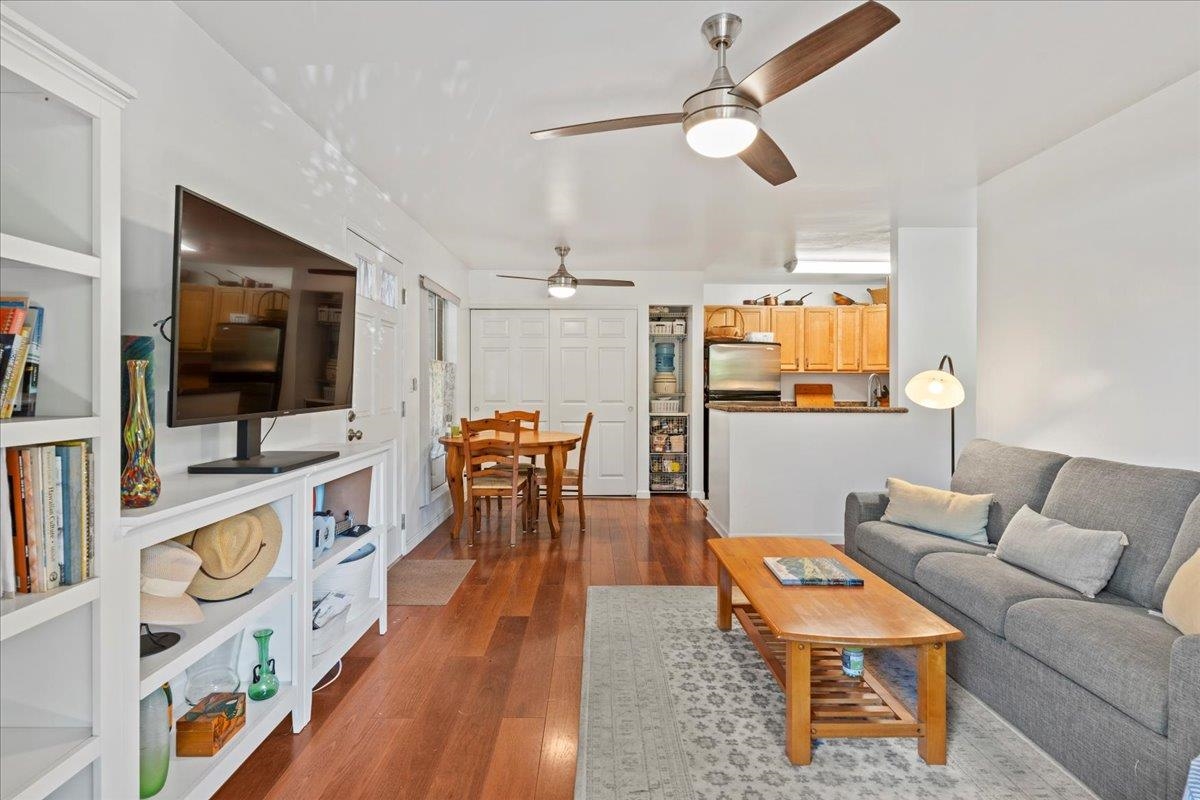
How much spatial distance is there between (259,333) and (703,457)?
16.5 ft

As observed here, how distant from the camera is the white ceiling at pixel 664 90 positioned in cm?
204

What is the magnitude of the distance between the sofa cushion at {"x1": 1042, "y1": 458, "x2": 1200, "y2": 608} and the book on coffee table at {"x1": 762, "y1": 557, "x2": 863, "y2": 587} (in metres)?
0.92

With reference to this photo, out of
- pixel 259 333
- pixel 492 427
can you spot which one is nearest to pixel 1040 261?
pixel 492 427

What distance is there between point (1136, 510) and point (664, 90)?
2400mm

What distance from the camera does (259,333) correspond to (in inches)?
82.0

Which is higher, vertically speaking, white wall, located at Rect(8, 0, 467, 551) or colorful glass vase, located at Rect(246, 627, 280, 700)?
white wall, located at Rect(8, 0, 467, 551)

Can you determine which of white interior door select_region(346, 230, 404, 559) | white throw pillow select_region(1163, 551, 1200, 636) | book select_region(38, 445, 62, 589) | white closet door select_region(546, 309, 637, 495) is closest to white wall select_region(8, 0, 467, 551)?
white interior door select_region(346, 230, 404, 559)

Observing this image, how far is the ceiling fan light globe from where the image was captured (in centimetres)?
202

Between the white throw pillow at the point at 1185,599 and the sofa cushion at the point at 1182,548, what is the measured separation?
0.11 m

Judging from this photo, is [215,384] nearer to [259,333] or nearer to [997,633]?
[259,333]

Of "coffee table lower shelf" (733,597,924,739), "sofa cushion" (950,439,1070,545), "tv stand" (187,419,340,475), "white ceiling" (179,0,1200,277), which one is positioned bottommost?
"coffee table lower shelf" (733,597,924,739)

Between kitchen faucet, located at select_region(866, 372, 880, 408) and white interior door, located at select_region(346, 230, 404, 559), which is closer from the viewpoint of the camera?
white interior door, located at select_region(346, 230, 404, 559)

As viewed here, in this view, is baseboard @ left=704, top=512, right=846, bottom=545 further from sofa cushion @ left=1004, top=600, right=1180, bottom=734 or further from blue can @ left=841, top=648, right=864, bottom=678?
sofa cushion @ left=1004, top=600, right=1180, bottom=734

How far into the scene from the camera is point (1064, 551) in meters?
2.29
